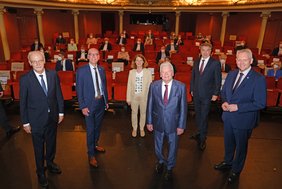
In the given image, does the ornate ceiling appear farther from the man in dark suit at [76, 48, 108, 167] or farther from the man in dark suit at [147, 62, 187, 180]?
the man in dark suit at [147, 62, 187, 180]

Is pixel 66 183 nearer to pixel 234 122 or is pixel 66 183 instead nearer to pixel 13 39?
pixel 234 122

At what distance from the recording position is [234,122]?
3049 mm

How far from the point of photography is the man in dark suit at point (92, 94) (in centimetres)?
332

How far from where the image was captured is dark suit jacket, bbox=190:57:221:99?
149 inches

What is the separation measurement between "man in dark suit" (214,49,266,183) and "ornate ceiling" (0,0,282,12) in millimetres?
10013

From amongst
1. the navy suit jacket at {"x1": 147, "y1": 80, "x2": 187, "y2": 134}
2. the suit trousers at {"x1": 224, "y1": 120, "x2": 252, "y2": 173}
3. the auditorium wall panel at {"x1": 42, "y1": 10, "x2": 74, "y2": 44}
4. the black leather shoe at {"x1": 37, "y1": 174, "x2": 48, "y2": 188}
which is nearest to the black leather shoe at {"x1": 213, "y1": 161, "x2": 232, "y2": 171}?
the suit trousers at {"x1": 224, "y1": 120, "x2": 252, "y2": 173}

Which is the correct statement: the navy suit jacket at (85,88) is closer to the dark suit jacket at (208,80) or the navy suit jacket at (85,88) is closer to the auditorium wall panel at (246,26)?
the dark suit jacket at (208,80)

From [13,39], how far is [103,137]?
11.7 meters

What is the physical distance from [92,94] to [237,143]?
225 centimetres

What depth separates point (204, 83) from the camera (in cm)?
386

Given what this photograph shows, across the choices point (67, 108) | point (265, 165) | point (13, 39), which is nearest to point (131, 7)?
point (13, 39)

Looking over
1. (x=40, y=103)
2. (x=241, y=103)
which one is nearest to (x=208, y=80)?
(x=241, y=103)

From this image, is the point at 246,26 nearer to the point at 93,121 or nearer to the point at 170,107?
the point at 170,107

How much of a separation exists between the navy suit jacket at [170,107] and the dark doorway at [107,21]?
18900 millimetres
